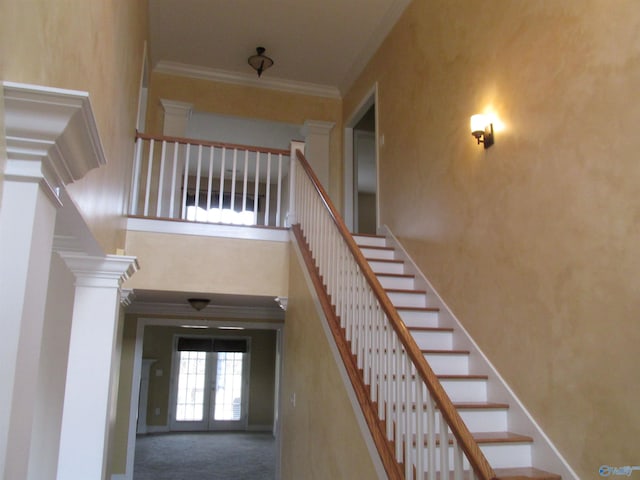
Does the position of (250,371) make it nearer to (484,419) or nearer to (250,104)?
(250,104)

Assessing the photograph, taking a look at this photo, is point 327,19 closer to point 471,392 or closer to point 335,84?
point 335,84

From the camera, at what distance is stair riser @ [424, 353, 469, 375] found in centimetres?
382

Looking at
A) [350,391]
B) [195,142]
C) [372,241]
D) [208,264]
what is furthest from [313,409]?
[195,142]

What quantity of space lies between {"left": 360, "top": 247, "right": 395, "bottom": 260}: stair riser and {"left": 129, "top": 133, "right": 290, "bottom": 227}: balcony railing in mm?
957

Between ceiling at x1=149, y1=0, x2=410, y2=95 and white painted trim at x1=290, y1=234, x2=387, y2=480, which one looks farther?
ceiling at x1=149, y1=0, x2=410, y2=95

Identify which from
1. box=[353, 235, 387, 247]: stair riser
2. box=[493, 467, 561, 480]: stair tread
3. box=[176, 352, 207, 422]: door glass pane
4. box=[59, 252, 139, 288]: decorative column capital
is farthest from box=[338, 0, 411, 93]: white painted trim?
box=[176, 352, 207, 422]: door glass pane

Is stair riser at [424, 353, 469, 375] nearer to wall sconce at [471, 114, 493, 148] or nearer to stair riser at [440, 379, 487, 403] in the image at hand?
stair riser at [440, 379, 487, 403]

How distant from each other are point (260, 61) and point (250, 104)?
889 mm

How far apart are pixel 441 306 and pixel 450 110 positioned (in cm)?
168

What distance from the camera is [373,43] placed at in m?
6.43

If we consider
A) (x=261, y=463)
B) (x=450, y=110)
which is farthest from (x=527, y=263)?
(x=261, y=463)

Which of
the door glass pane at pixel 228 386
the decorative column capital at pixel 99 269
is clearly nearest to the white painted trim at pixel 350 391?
the decorative column capital at pixel 99 269

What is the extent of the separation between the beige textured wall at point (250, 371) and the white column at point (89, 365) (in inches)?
398

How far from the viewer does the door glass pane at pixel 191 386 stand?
525 inches
